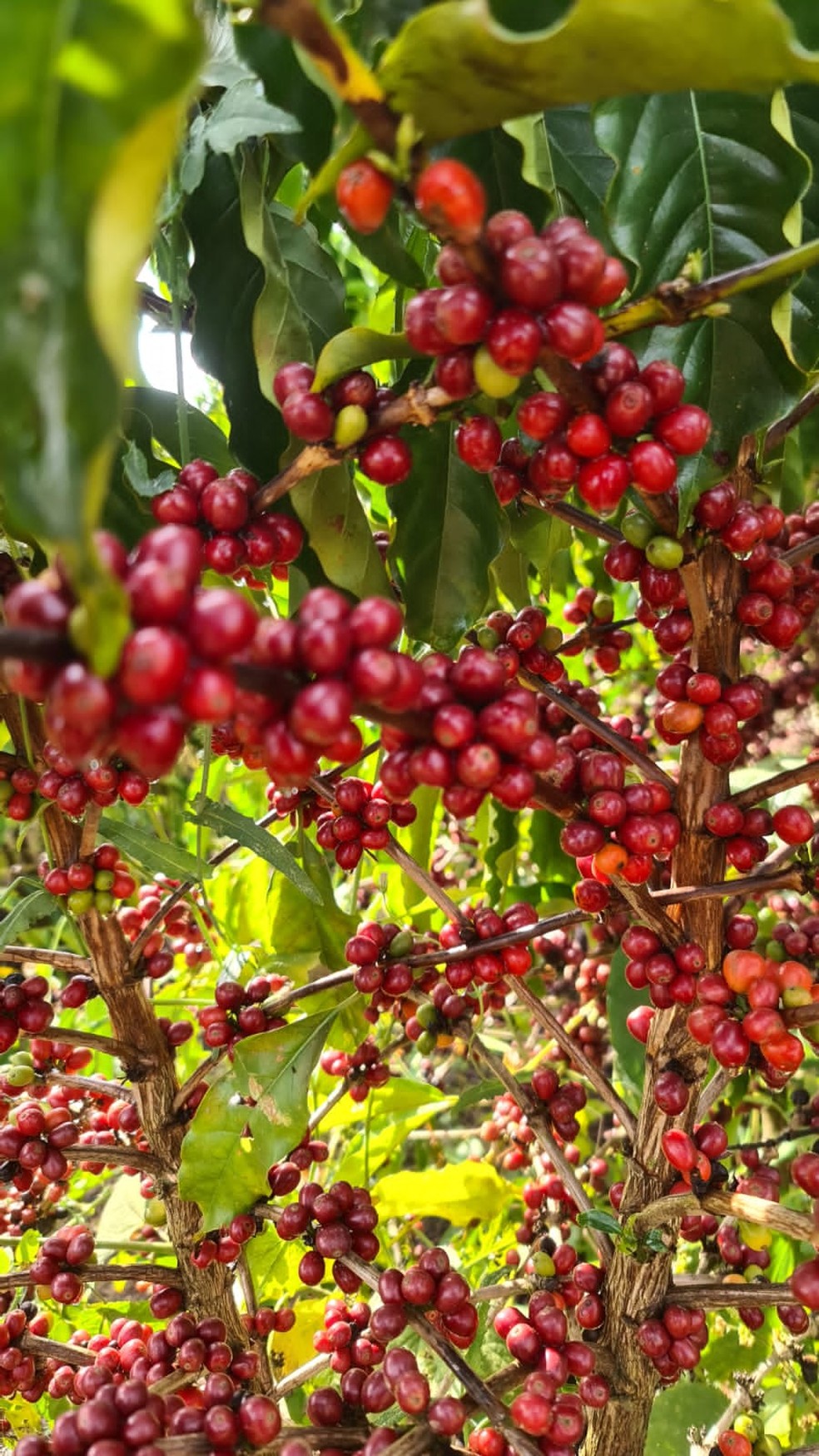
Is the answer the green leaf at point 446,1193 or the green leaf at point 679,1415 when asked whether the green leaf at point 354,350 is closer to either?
the green leaf at point 446,1193

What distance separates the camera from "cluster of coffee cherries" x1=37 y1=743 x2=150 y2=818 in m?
0.94

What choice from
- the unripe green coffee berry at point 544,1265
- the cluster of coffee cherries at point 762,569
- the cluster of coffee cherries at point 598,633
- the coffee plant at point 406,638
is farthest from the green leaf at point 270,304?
the unripe green coffee berry at point 544,1265

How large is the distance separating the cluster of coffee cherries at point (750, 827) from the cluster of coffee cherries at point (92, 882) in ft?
1.96

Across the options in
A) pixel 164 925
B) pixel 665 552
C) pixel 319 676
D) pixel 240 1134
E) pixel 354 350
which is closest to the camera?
pixel 319 676

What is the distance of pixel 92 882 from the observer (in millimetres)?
1072

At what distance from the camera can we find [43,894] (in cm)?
107

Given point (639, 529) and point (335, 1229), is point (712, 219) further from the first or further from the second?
point (335, 1229)

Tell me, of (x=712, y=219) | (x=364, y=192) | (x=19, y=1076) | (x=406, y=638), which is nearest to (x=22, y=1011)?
(x=19, y=1076)

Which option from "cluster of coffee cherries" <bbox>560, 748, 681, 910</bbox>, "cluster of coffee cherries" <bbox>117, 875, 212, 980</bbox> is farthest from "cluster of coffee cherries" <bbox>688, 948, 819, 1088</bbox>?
"cluster of coffee cherries" <bbox>117, 875, 212, 980</bbox>

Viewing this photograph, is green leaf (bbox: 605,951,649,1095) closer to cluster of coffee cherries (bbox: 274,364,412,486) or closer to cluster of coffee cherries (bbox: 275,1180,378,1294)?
cluster of coffee cherries (bbox: 275,1180,378,1294)

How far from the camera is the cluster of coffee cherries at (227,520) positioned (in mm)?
735

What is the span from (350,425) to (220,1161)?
0.70m

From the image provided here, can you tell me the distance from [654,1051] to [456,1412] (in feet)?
1.10

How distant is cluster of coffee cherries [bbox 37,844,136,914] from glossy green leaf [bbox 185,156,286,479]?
19.0 inches
